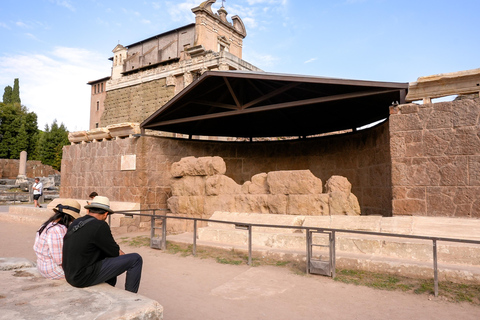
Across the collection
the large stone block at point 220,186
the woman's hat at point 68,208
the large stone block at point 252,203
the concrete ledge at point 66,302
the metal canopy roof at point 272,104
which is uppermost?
the metal canopy roof at point 272,104

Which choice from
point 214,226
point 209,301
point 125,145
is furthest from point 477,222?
point 125,145

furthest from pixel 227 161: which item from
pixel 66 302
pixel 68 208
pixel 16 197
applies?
pixel 16 197

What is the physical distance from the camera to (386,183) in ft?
31.0

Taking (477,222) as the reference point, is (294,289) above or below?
below

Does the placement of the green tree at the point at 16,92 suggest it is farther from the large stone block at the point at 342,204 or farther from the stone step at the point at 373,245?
the large stone block at the point at 342,204

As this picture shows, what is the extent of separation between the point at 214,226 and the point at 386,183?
5089mm

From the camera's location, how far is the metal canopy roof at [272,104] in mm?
8719

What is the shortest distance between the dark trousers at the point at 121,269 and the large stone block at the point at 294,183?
4.83m

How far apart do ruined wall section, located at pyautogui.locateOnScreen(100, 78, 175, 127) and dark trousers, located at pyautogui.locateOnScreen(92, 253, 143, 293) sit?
91.0 feet

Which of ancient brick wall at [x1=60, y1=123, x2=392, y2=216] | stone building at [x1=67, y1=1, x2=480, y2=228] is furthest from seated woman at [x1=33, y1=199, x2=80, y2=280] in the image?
ancient brick wall at [x1=60, y1=123, x2=392, y2=216]

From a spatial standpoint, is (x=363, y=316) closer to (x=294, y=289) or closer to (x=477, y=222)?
(x=294, y=289)

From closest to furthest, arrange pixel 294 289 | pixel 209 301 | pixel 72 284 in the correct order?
pixel 72 284, pixel 209 301, pixel 294 289

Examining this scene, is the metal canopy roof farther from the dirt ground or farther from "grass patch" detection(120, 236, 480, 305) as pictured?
the dirt ground

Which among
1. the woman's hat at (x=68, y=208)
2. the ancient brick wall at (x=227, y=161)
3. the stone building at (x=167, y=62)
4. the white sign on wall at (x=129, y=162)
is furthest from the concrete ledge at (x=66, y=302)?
the stone building at (x=167, y=62)
